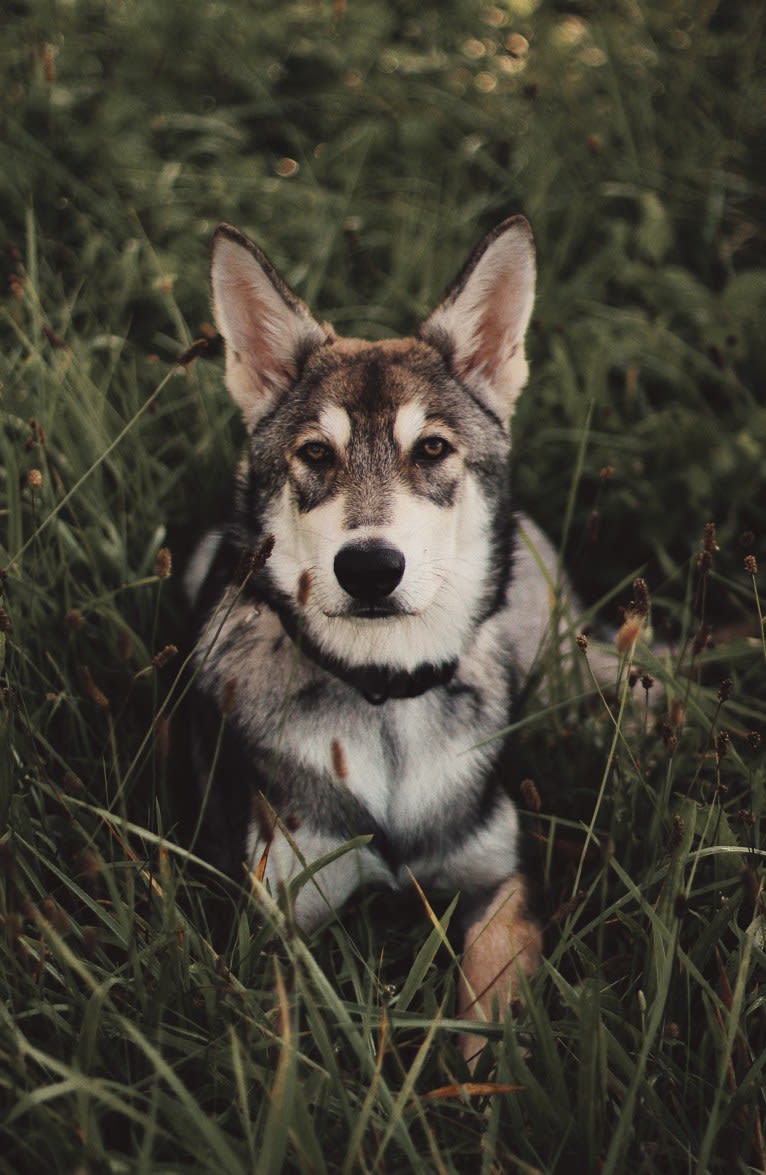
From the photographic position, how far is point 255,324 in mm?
2803

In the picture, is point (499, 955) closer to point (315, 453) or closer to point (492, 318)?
point (315, 453)

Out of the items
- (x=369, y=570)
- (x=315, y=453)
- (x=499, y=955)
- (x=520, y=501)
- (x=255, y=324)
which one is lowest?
(x=499, y=955)

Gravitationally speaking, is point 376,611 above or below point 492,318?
below

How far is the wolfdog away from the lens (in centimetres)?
252

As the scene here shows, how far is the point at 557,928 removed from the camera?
2.56 meters

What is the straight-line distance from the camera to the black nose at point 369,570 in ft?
7.47

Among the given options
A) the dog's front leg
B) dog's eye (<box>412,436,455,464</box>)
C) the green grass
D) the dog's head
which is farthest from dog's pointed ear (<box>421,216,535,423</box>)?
the dog's front leg

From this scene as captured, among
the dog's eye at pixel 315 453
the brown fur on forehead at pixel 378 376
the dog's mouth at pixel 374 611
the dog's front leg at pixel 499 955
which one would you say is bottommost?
the dog's front leg at pixel 499 955

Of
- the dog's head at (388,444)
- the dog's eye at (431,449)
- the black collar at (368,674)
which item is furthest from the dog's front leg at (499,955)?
the dog's eye at (431,449)

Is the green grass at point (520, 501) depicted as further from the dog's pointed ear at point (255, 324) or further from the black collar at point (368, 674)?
the black collar at point (368, 674)

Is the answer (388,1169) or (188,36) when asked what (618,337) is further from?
(388,1169)

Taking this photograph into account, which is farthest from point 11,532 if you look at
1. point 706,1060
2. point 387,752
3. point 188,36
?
point 188,36

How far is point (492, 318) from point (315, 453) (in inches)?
27.0

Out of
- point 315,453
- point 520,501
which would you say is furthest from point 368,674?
point 520,501
